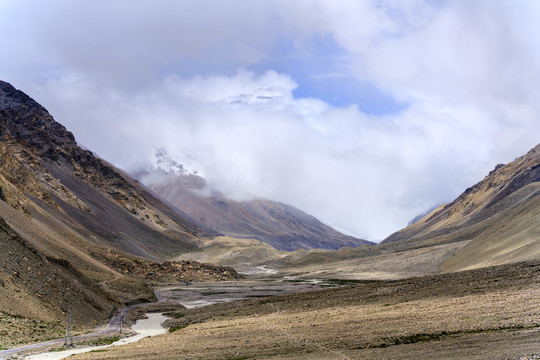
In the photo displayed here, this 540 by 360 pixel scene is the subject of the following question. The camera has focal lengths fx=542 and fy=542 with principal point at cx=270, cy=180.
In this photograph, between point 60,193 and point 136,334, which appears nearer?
point 136,334

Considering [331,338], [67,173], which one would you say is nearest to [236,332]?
[331,338]

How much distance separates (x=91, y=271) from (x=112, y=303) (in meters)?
21.6

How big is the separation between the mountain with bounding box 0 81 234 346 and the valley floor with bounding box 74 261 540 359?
35.4 ft

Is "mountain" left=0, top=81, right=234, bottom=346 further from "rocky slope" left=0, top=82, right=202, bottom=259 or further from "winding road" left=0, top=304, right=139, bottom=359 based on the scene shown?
"winding road" left=0, top=304, right=139, bottom=359

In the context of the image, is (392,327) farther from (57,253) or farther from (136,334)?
(57,253)

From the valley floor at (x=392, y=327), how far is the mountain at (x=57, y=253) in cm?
1078

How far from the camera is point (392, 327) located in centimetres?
3250

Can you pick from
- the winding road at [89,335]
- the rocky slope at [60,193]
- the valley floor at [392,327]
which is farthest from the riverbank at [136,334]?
the rocky slope at [60,193]

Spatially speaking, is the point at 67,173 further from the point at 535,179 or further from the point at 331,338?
the point at 331,338

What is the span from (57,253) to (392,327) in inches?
2478

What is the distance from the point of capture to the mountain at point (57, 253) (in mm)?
44469

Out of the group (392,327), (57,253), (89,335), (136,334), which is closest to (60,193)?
(57,253)

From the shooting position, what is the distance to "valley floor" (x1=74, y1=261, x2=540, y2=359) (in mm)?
25797

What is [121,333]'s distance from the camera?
46.6 m
